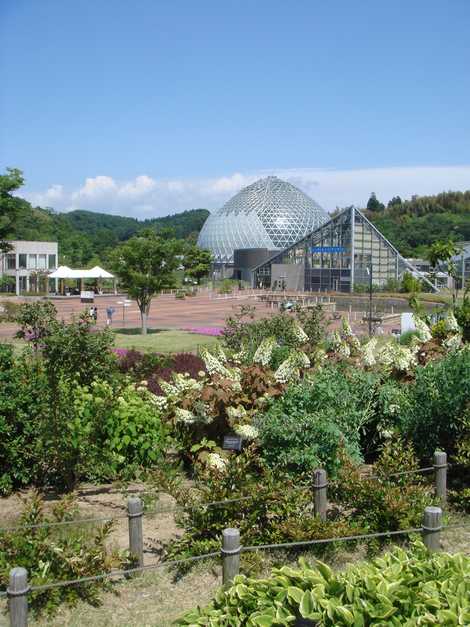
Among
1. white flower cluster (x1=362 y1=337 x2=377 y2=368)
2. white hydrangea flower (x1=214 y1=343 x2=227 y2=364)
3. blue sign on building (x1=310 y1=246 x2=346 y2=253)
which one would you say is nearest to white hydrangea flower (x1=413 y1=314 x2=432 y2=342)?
white flower cluster (x1=362 y1=337 x2=377 y2=368)

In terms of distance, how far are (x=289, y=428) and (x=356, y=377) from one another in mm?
1965

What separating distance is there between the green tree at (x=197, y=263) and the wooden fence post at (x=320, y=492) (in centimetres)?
6689

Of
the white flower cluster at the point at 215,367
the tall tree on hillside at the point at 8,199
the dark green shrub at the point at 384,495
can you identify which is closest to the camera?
the dark green shrub at the point at 384,495

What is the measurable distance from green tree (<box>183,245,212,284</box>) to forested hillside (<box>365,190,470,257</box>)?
2670 centimetres

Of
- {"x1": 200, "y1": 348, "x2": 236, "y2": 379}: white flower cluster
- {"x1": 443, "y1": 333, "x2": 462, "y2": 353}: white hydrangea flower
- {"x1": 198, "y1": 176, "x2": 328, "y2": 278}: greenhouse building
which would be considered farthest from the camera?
{"x1": 198, "y1": 176, "x2": 328, "y2": 278}: greenhouse building

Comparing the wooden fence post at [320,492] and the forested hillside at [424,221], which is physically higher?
the forested hillside at [424,221]

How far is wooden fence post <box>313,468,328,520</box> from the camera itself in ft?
19.4

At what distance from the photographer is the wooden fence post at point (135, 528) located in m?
5.32

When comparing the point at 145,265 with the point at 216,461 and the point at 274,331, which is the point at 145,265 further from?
the point at 216,461

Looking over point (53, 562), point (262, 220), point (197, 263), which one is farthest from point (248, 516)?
point (262, 220)

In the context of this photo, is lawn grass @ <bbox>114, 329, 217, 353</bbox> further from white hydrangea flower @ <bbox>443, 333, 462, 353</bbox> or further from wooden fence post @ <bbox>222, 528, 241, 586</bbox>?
wooden fence post @ <bbox>222, 528, 241, 586</bbox>

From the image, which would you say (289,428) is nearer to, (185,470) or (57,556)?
(185,470)

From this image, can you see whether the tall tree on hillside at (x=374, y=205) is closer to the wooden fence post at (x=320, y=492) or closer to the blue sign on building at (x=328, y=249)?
the blue sign on building at (x=328, y=249)

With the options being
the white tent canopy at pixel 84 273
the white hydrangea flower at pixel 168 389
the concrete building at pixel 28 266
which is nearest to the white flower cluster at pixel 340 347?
the white hydrangea flower at pixel 168 389
